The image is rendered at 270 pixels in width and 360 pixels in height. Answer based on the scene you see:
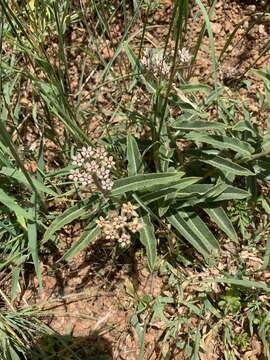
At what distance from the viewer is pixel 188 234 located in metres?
2.14

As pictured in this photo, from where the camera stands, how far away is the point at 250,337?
2191mm

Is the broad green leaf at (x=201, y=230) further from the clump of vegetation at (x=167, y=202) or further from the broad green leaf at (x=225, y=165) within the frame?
the broad green leaf at (x=225, y=165)

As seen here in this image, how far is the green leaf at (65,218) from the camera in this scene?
6.33 ft

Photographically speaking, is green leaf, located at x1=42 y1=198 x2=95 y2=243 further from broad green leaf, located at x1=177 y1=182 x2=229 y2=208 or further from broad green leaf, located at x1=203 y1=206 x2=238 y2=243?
broad green leaf, located at x1=203 y1=206 x2=238 y2=243

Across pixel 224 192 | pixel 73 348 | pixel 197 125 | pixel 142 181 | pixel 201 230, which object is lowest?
pixel 73 348

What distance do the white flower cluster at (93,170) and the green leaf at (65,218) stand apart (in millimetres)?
238

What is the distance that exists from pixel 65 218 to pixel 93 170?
364 mm

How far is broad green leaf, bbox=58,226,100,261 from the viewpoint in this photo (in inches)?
77.2

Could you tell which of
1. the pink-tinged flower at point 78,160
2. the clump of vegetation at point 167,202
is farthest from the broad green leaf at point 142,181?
the pink-tinged flower at point 78,160

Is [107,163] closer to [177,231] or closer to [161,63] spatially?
[161,63]

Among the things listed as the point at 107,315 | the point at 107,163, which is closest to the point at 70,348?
the point at 107,315

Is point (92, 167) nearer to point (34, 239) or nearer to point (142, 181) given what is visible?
Answer: point (142, 181)

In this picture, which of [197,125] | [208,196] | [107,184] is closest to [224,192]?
[208,196]

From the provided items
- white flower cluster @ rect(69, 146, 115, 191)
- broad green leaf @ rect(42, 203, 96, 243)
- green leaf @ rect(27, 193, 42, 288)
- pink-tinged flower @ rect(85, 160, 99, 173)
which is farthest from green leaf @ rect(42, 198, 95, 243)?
pink-tinged flower @ rect(85, 160, 99, 173)
